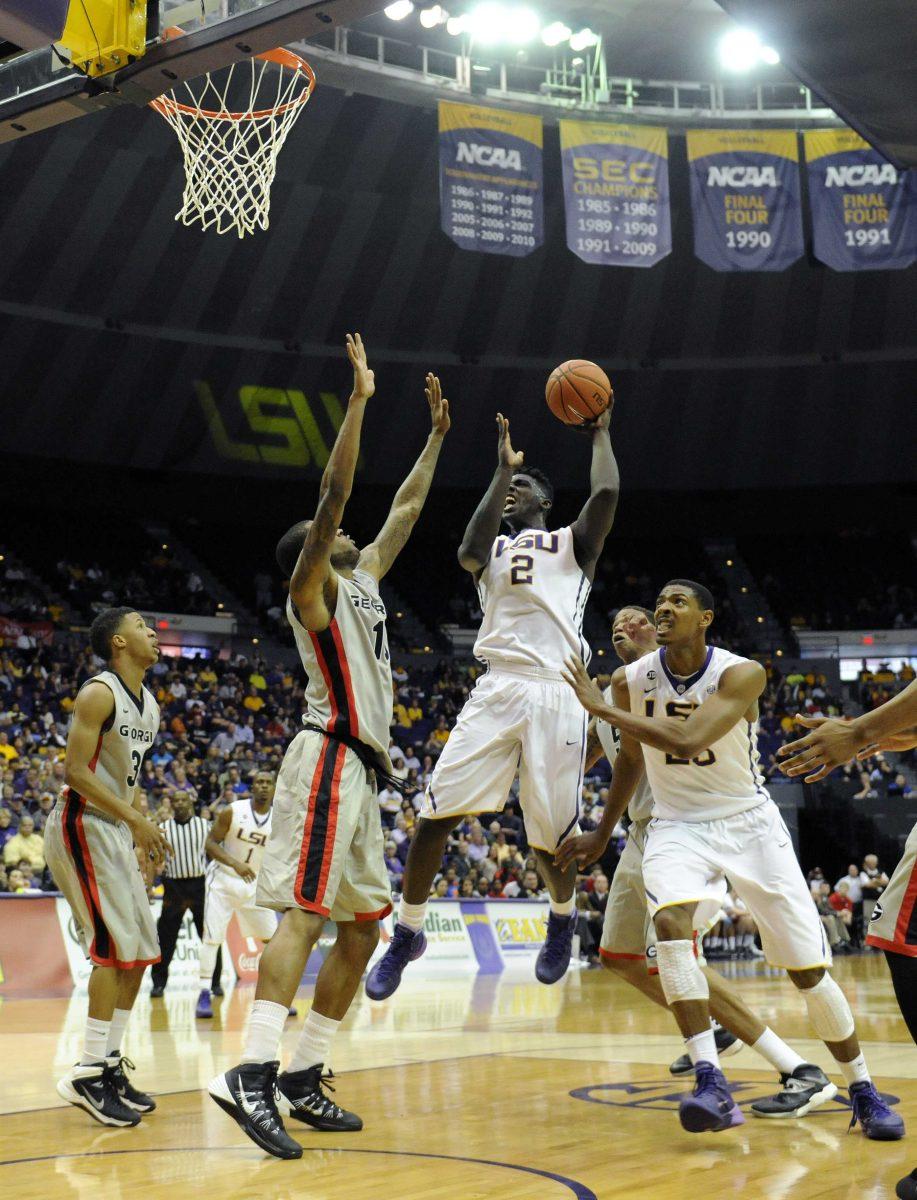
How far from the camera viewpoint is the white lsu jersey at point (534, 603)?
6258mm

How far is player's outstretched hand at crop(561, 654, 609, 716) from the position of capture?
5.02 meters

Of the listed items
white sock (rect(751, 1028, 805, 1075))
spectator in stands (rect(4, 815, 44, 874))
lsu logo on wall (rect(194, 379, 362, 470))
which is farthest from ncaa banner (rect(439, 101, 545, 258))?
white sock (rect(751, 1028, 805, 1075))

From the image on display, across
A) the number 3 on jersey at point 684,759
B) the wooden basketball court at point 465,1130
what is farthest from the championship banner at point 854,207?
the number 3 on jersey at point 684,759

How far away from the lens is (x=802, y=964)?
5133mm

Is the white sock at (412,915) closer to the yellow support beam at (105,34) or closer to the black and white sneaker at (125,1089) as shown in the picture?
the black and white sneaker at (125,1089)

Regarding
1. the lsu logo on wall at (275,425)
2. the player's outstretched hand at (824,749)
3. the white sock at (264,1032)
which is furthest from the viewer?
the lsu logo on wall at (275,425)

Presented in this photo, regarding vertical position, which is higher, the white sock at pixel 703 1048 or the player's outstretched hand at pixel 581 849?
the player's outstretched hand at pixel 581 849

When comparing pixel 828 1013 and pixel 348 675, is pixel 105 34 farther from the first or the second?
pixel 828 1013

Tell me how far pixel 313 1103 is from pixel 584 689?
2.04m

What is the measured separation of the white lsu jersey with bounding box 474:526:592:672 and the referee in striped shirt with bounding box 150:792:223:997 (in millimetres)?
6540

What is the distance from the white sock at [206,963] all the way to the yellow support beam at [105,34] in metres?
7.40

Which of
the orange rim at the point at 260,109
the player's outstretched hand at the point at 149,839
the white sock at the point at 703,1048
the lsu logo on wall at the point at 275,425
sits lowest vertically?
the white sock at the point at 703,1048

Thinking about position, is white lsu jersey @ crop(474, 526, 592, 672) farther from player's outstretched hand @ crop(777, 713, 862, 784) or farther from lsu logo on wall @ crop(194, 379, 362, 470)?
lsu logo on wall @ crop(194, 379, 362, 470)

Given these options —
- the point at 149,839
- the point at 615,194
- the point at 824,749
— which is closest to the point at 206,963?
the point at 149,839
